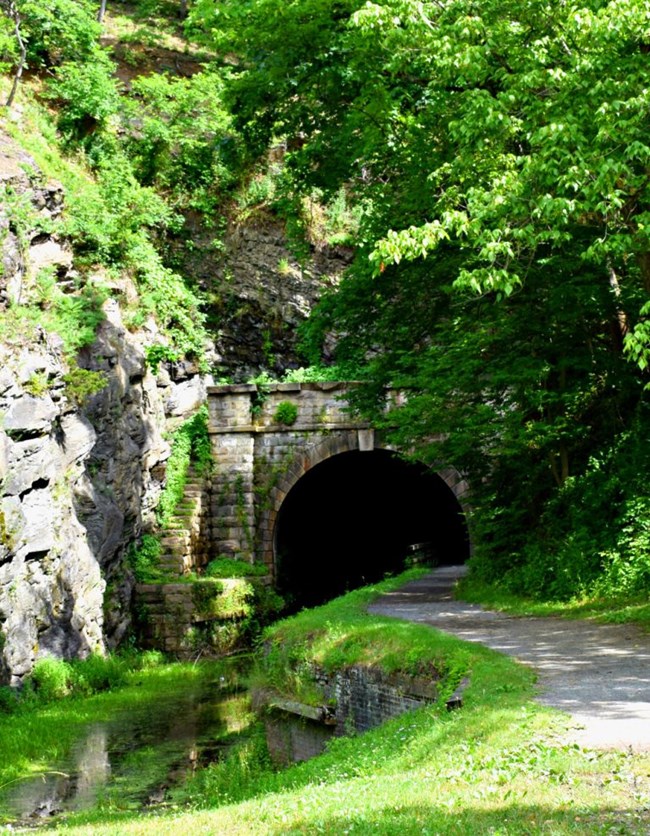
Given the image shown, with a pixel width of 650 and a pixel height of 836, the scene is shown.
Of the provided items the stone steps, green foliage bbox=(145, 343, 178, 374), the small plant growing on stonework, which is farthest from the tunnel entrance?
green foliage bbox=(145, 343, 178, 374)

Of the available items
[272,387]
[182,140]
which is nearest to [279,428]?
[272,387]

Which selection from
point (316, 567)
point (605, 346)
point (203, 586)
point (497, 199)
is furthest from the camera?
point (316, 567)

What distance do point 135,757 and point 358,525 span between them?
20.0 meters

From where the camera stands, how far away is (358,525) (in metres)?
29.7

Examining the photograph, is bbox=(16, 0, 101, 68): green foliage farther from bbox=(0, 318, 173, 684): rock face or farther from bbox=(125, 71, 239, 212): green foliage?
bbox=(0, 318, 173, 684): rock face

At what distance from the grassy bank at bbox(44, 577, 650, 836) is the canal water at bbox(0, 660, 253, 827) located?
0.70m

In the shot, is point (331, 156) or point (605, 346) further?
point (331, 156)

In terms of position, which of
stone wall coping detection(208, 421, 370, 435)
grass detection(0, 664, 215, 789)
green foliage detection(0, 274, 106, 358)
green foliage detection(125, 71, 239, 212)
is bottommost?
grass detection(0, 664, 215, 789)

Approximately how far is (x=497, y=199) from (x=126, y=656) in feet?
36.9

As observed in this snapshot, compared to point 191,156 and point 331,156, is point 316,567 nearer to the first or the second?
point 191,156

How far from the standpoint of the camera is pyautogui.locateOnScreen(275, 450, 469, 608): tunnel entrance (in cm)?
2295

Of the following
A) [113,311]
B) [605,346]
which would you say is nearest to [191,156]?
[113,311]

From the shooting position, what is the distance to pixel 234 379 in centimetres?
2406

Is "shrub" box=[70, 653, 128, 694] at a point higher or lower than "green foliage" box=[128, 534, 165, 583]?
lower
